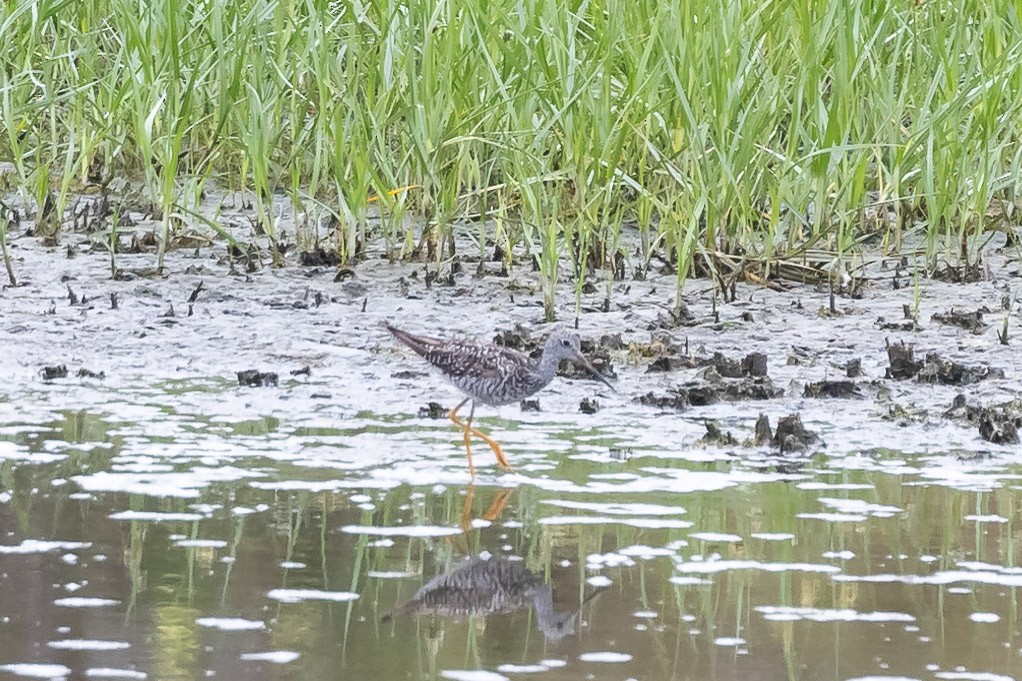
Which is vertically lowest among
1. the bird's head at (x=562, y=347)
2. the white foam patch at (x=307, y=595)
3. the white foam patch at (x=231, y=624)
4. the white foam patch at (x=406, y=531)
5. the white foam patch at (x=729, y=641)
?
the white foam patch at (x=231, y=624)

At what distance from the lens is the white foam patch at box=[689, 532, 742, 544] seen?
4.45 metres

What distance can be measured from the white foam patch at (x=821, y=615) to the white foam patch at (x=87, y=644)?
135cm

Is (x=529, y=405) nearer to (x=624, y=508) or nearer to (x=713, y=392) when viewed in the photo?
(x=713, y=392)

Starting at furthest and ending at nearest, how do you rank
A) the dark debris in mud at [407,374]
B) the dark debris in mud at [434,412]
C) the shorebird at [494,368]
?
the dark debris in mud at [407,374]
the dark debris in mud at [434,412]
the shorebird at [494,368]

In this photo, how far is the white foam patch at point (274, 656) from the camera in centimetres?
348

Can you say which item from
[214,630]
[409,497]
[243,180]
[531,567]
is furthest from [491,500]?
[243,180]

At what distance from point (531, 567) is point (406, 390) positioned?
7.08 ft

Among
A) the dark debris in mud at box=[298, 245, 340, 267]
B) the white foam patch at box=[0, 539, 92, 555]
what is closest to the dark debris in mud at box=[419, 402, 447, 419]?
the white foam patch at box=[0, 539, 92, 555]

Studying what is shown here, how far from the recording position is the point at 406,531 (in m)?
4.52

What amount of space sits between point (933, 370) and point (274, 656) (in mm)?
3463

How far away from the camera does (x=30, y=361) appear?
6676mm

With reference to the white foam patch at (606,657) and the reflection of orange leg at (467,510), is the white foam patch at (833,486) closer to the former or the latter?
the reflection of orange leg at (467,510)

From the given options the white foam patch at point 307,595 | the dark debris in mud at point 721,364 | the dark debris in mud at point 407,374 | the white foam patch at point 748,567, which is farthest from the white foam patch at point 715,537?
the dark debris in mud at point 407,374

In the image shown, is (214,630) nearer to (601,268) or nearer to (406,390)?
(406,390)
